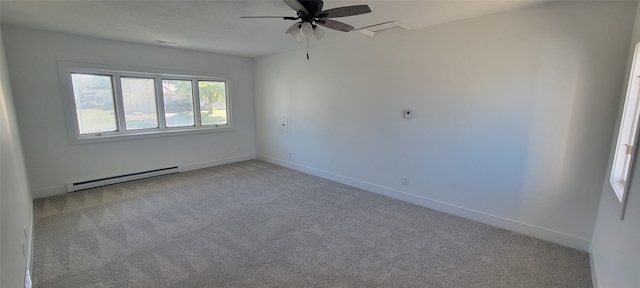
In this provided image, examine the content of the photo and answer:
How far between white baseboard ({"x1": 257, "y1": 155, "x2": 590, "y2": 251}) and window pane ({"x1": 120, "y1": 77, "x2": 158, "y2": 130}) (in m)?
3.34

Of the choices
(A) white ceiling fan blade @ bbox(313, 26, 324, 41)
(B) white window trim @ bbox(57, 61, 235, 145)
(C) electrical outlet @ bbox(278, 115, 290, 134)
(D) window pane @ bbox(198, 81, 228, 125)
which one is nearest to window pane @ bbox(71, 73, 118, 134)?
(B) white window trim @ bbox(57, 61, 235, 145)

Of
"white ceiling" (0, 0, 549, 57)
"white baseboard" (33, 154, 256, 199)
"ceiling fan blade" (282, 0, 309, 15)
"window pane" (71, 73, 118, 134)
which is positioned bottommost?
"white baseboard" (33, 154, 256, 199)

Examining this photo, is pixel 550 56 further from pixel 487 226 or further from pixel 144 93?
pixel 144 93

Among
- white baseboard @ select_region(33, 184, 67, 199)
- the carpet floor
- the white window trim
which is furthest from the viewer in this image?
the white window trim

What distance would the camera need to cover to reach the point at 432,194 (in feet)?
12.0

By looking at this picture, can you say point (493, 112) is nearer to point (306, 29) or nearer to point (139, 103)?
point (306, 29)

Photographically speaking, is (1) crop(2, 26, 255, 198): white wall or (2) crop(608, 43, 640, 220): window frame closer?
(2) crop(608, 43, 640, 220): window frame

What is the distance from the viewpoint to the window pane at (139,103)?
15.1 feet

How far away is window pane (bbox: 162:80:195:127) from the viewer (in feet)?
16.8

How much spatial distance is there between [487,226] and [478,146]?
971 millimetres

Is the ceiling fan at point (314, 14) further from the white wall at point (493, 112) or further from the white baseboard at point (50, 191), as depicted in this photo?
the white baseboard at point (50, 191)

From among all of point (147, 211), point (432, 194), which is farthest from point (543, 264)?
point (147, 211)

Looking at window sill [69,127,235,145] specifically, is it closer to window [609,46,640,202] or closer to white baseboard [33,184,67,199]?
white baseboard [33,184,67,199]

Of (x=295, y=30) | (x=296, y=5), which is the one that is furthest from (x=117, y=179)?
(x=296, y=5)
